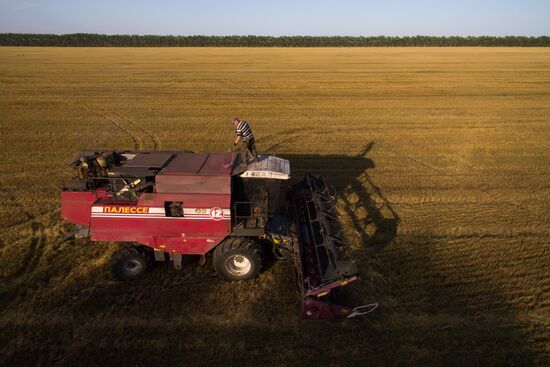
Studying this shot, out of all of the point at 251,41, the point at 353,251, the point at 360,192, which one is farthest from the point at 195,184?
the point at 251,41

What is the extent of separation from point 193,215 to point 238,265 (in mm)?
1403

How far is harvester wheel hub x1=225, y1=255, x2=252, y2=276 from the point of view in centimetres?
741

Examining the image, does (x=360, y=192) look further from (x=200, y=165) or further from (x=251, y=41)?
(x=251, y=41)

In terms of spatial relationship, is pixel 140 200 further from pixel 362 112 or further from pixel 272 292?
pixel 362 112

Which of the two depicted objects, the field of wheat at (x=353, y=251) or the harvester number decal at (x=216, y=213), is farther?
the harvester number decal at (x=216, y=213)

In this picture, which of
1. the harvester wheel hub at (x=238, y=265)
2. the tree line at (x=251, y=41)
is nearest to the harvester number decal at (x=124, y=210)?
the harvester wheel hub at (x=238, y=265)

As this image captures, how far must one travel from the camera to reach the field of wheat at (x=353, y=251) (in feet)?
20.4

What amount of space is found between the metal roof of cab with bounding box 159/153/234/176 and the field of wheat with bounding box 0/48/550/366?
2156 millimetres

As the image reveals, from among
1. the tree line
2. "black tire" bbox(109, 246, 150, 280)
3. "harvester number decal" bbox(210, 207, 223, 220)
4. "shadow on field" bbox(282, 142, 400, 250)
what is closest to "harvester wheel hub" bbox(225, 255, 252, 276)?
"harvester number decal" bbox(210, 207, 223, 220)

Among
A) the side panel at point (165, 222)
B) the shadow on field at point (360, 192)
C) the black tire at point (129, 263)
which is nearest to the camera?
the side panel at point (165, 222)

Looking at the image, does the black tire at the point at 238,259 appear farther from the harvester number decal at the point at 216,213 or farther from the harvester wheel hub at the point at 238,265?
the harvester number decal at the point at 216,213

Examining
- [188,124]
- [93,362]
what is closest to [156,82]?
[188,124]

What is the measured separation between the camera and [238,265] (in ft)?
24.7

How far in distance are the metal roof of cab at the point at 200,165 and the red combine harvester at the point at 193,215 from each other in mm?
19
